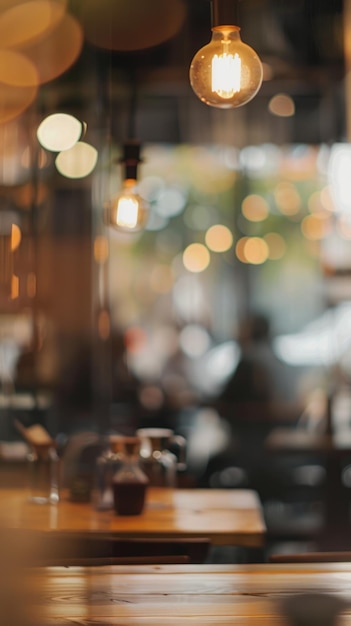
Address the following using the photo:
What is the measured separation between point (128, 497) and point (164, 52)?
3.26 m

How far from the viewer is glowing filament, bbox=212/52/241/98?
2.60m

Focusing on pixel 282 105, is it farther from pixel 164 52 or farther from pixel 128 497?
pixel 128 497

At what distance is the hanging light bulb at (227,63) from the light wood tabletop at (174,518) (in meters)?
1.29

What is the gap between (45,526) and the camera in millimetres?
3129

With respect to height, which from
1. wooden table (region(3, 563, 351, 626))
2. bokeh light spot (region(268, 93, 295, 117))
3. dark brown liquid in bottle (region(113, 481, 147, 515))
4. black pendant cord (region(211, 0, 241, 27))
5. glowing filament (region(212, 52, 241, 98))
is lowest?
dark brown liquid in bottle (region(113, 481, 147, 515))

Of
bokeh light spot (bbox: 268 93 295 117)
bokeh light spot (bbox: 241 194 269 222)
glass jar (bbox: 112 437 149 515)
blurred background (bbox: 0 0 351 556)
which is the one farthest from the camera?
bokeh light spot (bbox: 241 194 269 222)

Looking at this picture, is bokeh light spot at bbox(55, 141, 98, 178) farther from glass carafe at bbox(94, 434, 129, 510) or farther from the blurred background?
glass carafe at bbox(94, 434, 129, 510)

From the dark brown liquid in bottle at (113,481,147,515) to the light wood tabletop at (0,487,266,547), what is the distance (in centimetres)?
3

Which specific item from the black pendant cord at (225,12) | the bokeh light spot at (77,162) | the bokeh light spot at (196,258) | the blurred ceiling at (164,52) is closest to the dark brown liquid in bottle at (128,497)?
the blurred ceiling at (164,52)

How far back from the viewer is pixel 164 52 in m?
5.81

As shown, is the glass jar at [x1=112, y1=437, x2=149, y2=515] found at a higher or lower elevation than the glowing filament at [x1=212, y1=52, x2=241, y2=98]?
lower

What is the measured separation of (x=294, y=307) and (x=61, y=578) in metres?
10.1

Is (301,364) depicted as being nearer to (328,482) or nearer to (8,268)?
(328,482)

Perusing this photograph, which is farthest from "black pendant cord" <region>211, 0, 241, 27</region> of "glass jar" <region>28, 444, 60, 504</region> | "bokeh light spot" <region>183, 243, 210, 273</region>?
"bokeh light spot" <region>183, 243, 210, 273</region>
